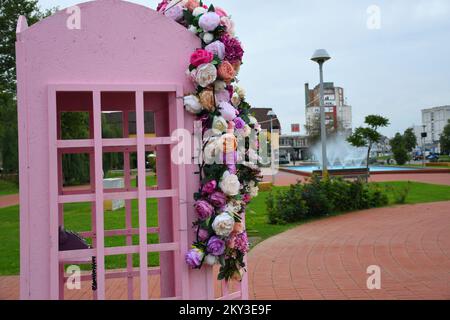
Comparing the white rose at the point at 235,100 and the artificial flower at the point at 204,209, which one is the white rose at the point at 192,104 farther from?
the artificial flower at the point at 204,209

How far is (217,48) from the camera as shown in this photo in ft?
9.87

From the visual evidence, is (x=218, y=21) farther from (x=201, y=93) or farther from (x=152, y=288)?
(x=152, y=288)

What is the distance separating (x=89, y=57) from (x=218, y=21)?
91 cm

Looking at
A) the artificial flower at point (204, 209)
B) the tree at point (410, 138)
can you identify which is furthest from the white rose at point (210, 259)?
the tree at point (410, 138)

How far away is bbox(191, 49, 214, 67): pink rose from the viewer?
2861mm

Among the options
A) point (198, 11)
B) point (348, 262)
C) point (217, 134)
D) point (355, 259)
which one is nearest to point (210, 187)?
point (217, 134)

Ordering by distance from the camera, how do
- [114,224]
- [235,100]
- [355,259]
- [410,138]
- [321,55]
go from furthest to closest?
[410,138], [321,55], [114,224], [355,259], [235,100]

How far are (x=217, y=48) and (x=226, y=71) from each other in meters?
0.18

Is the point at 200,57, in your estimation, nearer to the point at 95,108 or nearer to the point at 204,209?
the point at 95,108

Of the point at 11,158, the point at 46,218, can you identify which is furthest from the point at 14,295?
the point at 11,158

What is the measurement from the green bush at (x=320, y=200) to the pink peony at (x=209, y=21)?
741 cm

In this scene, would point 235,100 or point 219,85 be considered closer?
point 219,85

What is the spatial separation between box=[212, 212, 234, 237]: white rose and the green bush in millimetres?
7137

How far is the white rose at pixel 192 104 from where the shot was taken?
290cm
